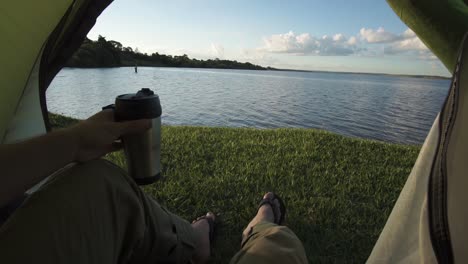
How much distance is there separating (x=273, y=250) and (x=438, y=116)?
743 millimetres

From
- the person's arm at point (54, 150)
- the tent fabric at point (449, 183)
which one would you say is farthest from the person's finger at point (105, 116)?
the tent fabric at point (449, 183)

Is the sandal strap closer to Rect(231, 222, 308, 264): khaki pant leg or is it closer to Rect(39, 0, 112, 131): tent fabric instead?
Rect(231, 222, 308, 264): khaki pant leg

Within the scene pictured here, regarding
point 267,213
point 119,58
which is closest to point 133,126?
point 267,213

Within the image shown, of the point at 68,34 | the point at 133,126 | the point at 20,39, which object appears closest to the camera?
the point at 133,126

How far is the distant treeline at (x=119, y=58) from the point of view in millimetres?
38531

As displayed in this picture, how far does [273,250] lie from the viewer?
47.2 inches

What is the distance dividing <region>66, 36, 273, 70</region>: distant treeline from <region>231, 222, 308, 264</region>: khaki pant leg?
72.8 ft

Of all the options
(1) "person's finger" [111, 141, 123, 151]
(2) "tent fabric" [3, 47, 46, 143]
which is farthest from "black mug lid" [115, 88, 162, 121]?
(2) "tent fabric" [3, 47, 46, 143]

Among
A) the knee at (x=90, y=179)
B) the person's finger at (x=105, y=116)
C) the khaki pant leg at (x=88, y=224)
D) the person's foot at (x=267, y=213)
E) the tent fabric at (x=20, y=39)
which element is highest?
the tent fabric at (x=20, y=39)

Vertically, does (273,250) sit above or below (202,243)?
above

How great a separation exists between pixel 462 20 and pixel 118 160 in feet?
9.76

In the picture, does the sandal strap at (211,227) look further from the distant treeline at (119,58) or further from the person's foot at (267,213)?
the distant treeline at (119,58)

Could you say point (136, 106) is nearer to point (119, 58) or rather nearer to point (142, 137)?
point (142, 137)

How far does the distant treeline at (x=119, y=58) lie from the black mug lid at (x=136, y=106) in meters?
22.1
